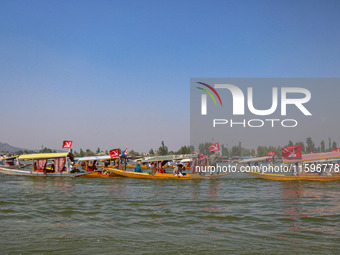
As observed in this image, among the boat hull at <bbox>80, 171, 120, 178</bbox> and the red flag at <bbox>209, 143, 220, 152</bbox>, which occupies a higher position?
the red flag at <bbox>209, 143, 220, 152</bbox>

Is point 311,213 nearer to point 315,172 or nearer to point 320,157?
point 320,157

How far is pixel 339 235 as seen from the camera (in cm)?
813

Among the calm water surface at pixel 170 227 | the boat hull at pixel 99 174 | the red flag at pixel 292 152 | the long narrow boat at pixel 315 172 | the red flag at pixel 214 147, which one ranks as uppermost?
the red flag at pixel 214 147

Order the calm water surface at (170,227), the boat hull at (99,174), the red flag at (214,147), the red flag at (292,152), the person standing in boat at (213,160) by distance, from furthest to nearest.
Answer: the boat hull at (99,174) → the person standing in boat at (213,160) → the red flag at (214,147) → the red flag at (292,152) → the calm water surface at (170,227)

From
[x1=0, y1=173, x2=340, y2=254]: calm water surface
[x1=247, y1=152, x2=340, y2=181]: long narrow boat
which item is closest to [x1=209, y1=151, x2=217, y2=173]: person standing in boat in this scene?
[x1=247, y1=152, x2=340, y2=181]: long narrow boat

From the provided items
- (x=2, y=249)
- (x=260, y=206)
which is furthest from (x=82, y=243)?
(x=260, y=206)

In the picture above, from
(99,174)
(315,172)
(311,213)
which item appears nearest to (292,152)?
(315,172)

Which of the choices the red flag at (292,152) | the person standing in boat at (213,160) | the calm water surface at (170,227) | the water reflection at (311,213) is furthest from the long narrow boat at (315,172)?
the calm water surface at (170,227)

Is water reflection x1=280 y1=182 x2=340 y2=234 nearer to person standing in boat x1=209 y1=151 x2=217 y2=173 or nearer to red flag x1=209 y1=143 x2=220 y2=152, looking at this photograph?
red flag x1=209 y1=143 x2=220 y2=152

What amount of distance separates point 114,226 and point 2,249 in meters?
3.13

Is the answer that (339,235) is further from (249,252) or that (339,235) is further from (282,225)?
(249,252)

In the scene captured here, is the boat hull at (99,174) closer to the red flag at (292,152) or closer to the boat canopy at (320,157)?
the red flag at (292,152)

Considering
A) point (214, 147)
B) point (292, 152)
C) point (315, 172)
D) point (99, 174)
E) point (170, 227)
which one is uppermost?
point (214, 147)

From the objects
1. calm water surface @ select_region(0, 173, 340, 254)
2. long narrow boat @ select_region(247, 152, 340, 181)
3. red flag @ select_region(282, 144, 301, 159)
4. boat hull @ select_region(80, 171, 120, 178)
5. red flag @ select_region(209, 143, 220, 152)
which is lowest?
calm water surface @ select_region(0, 173, 340, 254)
